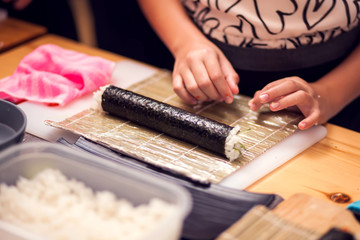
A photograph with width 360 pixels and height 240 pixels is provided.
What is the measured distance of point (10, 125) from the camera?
2.88 feet

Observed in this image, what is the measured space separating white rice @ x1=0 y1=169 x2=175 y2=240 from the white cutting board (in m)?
0.27

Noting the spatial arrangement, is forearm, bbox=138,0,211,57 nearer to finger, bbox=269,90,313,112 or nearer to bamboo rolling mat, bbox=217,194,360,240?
finger, bbox=269,90,313,112

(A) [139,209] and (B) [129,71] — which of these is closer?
(A) [139,209]

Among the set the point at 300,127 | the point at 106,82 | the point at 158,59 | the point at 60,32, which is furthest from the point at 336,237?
the point at 60,32

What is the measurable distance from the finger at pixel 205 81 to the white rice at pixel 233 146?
168 mm

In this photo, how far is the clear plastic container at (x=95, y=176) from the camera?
620 mm

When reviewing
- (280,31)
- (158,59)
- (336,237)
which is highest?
(280,31)

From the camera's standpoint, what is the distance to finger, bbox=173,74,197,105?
43.1 inches

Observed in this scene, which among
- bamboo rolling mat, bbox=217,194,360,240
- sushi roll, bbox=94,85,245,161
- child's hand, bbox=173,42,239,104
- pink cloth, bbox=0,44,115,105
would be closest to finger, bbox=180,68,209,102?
child's hand, bbox=173,42,239,104

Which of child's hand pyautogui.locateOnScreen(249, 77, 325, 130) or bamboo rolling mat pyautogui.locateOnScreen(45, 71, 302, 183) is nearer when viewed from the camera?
bamboo rolling mat pyautogui.locateOnScreen(45, 71, 302, 183)

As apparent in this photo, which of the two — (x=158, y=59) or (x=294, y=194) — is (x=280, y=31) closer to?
(x=294, y=194)

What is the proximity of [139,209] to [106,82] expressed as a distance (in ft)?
1.99

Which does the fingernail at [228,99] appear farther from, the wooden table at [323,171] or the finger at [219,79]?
the wooden table at [323,171]

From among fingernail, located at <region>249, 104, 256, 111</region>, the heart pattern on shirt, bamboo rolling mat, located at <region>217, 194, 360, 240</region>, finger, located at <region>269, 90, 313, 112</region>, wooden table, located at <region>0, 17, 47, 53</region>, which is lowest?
bamboo rolling mat, located at <region>217, 194, 360, 240</region>
